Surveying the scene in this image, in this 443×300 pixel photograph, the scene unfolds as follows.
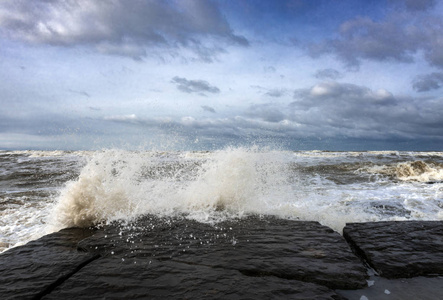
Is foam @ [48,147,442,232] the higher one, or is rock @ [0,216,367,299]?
foam @ [48,147,442,232]

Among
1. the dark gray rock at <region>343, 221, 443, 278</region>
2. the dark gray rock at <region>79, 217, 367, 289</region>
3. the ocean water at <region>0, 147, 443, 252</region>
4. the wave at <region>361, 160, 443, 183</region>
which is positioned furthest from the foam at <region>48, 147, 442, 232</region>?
the wave at <region>361, 160, 443, 183</region>

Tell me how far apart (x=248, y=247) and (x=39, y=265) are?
231 cm

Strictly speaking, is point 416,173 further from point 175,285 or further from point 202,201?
point 175,285

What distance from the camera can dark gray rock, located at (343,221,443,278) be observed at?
269 centimetres

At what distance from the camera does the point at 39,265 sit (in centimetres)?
274

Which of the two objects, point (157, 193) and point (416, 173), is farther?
point (416, 173)

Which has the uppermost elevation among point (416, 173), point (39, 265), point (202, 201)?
point (416, 173)

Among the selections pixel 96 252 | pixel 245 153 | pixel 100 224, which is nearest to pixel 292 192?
pixel 245 153

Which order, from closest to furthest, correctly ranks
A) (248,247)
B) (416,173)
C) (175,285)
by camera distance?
(175,285) → (248,247) → (416,173)

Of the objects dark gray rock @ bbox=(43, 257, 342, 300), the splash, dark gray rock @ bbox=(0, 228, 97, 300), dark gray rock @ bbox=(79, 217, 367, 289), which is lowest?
dark gray rock @ bbox=(0, 228, 97, 300)

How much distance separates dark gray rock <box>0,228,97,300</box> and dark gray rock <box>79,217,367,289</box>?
27cm

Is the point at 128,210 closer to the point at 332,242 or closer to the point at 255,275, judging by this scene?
→ the point at 255,275

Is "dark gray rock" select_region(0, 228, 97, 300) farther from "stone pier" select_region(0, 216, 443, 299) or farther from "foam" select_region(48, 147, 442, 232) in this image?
"foam" select_region(48, 147, 442, 232)

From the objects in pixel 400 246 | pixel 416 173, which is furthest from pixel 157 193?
pixel 416 173
